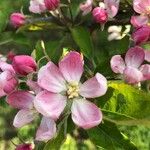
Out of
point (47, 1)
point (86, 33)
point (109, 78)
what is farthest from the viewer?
point (86, 33)

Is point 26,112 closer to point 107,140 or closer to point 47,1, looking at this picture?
point 107,140

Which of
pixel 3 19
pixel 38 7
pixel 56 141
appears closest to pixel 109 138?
pixel 56 141

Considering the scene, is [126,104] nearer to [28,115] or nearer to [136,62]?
[136,62]

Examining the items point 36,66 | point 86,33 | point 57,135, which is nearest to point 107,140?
point 57,135

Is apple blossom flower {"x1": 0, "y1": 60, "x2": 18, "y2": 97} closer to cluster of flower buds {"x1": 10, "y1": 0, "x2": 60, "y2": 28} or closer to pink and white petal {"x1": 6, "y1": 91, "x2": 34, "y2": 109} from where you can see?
pink and white petal {"x1": 6, "y1": 91, "x2": 34, "y2": 109}

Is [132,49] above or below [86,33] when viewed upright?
above

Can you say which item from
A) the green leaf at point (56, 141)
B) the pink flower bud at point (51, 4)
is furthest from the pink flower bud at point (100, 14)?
the green leaf at point (56, 141)

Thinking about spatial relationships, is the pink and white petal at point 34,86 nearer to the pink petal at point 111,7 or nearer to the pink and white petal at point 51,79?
the pink and white petal at point 51,79
